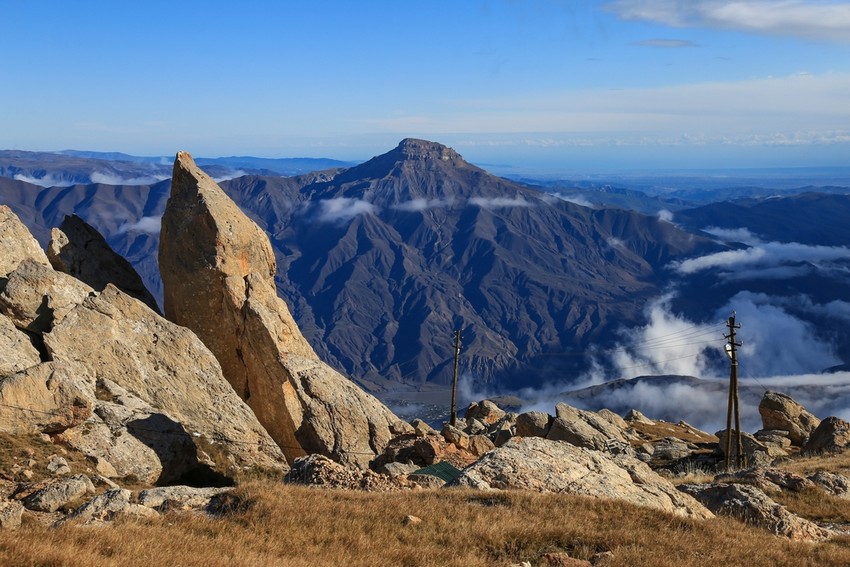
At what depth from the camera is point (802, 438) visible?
62062mm

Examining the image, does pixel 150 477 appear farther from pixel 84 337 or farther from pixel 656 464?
pixel 656 464

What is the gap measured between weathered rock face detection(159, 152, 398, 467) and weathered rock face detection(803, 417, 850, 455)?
29054 millimetres

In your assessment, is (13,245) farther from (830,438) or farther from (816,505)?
(830,438)

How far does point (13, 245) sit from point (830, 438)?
51.5m

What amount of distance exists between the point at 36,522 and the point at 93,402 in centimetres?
1359

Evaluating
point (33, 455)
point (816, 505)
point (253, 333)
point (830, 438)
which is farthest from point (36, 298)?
point (830, 438)

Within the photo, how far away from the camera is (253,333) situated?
4109 centimetres

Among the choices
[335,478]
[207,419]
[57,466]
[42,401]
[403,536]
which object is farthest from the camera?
[207,419]

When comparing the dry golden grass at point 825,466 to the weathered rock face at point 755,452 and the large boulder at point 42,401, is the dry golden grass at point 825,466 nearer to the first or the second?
the weathered rock face at point 755,452

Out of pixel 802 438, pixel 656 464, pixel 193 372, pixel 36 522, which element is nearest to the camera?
pixel 36 522

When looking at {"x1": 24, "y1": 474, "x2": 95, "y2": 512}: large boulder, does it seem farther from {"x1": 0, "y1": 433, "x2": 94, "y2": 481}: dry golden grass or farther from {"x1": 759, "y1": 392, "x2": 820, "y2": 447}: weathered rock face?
{"x1": 759, "y1": 392, "x2": 820, "y2": 447}: weathered rock face

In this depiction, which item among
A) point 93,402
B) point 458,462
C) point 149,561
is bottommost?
point 458,462

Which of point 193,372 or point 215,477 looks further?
point 193,372

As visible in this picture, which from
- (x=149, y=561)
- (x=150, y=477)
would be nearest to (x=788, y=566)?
(x=149, y=561)
